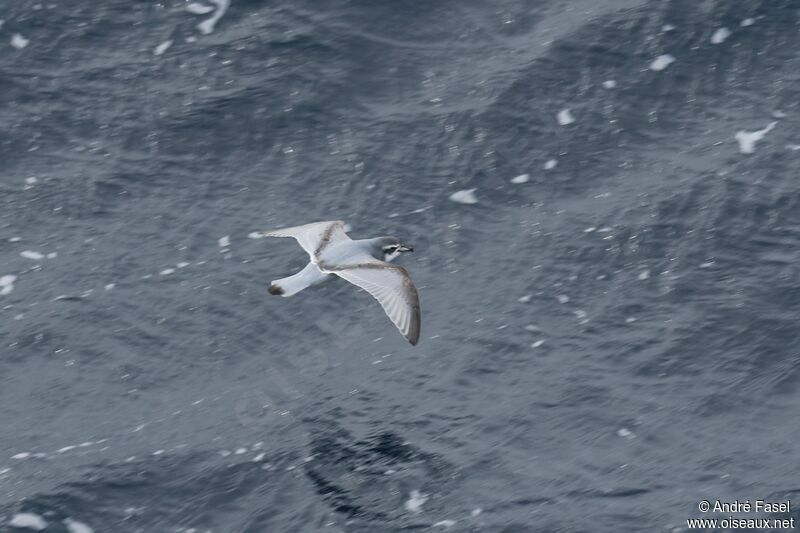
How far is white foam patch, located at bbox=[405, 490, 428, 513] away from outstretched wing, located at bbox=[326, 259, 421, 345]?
3.07 m

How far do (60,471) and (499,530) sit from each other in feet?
27.3

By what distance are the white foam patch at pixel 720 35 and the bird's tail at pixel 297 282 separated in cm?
1209

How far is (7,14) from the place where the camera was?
37.9 metres

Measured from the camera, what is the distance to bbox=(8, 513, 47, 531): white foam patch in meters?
26.1

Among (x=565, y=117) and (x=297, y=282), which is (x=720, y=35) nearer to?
(x=565, y=117)

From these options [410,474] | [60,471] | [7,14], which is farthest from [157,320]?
[7,14]

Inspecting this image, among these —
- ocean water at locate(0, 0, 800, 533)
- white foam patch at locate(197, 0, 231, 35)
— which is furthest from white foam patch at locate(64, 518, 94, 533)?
white foam patch at locate(197, 0, 231, 35)

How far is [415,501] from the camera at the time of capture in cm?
2556

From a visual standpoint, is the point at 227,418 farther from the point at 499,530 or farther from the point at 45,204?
the point at 45,204

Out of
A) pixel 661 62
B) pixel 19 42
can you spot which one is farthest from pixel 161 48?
pixel 661 62

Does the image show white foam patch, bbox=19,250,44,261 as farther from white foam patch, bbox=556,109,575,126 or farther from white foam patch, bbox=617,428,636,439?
white foam patch, bbox=617,428,636,439

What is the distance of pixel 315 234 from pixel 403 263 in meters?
2.40

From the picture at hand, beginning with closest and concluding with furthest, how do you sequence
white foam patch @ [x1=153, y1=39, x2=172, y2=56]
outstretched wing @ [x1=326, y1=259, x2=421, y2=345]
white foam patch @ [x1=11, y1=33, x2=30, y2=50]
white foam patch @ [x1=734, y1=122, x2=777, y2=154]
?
1. outstretched wing @ [x1=326, y1=259, x2=421, y2=345]
2. white foam patch @ [x1=734, y1=122, x2=777, y2=154]
3. white foam patch @ [x1=153, y1=39, x2=172, y2=56]
4. white foam patch @ [x1=11, y1=33, x2=30, y2=50]

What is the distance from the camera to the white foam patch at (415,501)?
1000 inches
